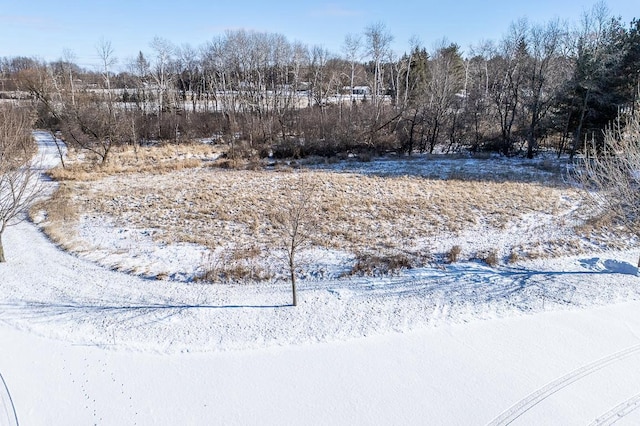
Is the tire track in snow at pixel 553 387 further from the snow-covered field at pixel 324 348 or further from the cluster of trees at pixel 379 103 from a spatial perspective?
the cluster of trees at pixel 379 103

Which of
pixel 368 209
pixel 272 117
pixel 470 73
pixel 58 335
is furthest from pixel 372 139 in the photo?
pixel 58 335

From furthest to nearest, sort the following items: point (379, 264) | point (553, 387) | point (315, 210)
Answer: point (315, 210), point (379, 264), point (553, 387)

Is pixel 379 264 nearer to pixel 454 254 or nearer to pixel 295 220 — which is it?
pixel 454 254

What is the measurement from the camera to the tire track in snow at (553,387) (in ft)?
25.5

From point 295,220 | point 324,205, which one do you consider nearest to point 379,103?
point 324,205

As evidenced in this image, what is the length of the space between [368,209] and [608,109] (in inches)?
821

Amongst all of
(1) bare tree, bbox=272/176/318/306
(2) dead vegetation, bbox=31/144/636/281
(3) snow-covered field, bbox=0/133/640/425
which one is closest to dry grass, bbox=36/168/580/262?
(2) dead vegetation, bbox=31/144/636/281

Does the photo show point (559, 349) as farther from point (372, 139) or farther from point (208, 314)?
point (372, 139)

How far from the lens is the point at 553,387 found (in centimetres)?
851

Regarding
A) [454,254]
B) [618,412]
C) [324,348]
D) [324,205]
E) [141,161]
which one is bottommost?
[618,412]

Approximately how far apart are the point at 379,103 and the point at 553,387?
102 ft

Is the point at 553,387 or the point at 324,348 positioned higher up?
the point at 324,348

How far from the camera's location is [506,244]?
15.7 metres

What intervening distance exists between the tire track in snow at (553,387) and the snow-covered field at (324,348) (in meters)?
0.04
